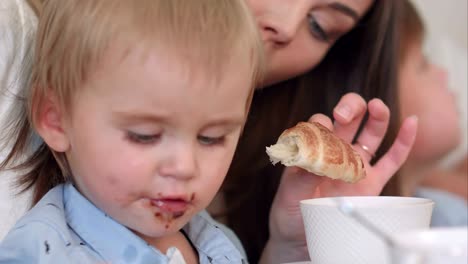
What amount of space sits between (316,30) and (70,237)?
77 centimetres

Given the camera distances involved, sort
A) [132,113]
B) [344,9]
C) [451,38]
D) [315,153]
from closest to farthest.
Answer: [132,113], [315,153], [344,9], [451,38]

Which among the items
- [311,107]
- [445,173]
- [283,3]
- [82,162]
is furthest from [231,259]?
[445,173]

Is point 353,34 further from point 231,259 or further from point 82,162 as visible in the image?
point 82,162

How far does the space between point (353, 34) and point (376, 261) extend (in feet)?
2.93

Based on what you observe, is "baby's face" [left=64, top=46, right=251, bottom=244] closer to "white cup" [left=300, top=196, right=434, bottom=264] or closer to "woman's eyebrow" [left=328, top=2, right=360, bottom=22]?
"white cup" [left=300, top=196, right=434, bottom=264]

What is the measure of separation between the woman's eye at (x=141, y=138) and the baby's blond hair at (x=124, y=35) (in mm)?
84

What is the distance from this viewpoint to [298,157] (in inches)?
36.4

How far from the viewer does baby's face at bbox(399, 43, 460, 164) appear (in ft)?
6.33

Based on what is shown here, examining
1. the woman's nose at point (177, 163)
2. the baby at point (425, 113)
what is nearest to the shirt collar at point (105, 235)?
the woman's nose at point (177, 163)

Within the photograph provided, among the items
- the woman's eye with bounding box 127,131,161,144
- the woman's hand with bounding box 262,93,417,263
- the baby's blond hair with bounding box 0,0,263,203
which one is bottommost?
the woman's hand with bounding box 262,93,417,263

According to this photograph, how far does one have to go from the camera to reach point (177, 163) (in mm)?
785

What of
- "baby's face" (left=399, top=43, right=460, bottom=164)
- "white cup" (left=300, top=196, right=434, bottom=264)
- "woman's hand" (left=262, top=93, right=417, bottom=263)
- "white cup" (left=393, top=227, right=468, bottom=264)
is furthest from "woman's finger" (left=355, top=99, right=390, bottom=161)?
"white cup" (left=393, top=227, right=468, bottom=264)

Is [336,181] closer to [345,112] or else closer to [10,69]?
[345,112]

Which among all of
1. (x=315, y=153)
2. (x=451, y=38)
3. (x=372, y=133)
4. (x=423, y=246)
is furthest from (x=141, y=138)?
(x=451, y=38)
